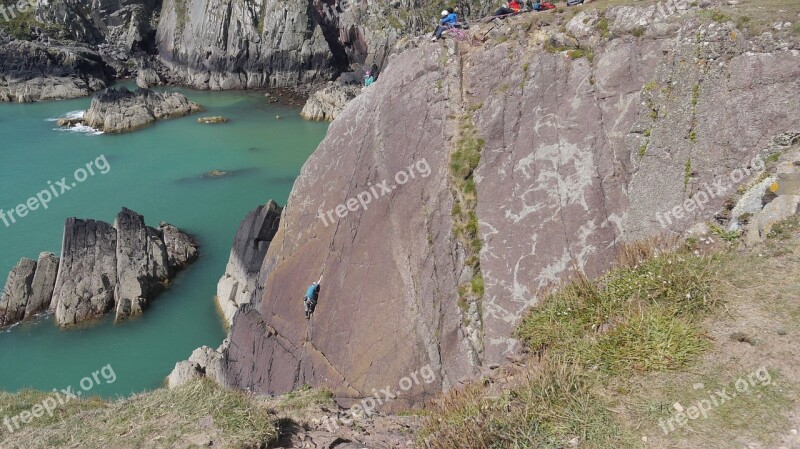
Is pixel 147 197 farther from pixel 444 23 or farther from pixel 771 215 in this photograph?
pixel 771 215

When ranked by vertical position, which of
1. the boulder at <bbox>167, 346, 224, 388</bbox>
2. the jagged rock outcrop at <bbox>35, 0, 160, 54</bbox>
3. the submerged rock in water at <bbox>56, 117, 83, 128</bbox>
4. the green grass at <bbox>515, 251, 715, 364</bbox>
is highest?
the jagged rock outcrop at <bbox>35, 0, 160, 54</bbox>

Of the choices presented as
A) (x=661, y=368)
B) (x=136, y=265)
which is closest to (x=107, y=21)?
(x=136, y=265)

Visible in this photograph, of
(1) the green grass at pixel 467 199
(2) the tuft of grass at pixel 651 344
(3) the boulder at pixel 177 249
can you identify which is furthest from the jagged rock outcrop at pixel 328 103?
(2) the tuft of grass at pixel 651 344

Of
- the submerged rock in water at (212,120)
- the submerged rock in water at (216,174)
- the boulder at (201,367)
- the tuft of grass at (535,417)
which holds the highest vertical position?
the tuft of grass at (535,417)

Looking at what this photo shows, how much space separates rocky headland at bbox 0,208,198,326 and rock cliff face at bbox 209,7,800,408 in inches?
485

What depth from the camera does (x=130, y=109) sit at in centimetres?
6138

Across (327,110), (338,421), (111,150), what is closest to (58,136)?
(111,150)

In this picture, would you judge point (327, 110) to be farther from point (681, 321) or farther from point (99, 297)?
point (681, 321)

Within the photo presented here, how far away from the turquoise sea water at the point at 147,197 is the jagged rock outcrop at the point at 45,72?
3.40 m

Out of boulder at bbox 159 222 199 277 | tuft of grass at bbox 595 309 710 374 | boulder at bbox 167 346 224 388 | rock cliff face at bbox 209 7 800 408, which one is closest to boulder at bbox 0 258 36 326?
boulder at bbox 159 222 199 277

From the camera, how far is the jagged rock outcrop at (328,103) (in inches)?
2470

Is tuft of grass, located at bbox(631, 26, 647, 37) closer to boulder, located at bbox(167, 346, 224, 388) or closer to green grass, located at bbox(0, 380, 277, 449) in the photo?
green grass, located at bbox(0, 380, 277, 449)

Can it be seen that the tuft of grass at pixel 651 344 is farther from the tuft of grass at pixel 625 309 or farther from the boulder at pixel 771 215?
the boulder at pixel 771 215

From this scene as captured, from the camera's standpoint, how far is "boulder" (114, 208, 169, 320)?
28.1m
